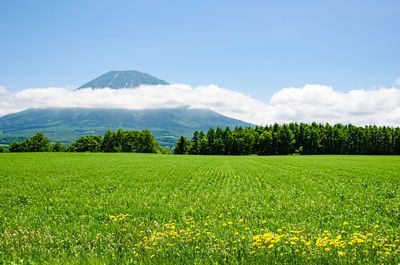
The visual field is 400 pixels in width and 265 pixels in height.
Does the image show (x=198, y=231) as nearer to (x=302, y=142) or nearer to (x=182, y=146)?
(x=182, y=146)

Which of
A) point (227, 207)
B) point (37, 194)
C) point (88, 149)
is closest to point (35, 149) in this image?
point (88, 149)

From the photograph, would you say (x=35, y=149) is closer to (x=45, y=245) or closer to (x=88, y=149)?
(x=88, y=149)

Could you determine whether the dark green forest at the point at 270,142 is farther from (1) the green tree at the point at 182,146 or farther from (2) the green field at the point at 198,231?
(2) the green field at the point at 198,231

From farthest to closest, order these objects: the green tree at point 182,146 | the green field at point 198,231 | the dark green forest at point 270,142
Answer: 1. the green tree at point 182,146
2. the dark green forest at point 270,142
3. the green field at point 198,231

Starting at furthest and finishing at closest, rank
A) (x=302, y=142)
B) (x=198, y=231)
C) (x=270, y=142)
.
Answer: (x=302, y=142) → (x=270, y=142) → (x=198, y=231)

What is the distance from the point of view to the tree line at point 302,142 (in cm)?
12650

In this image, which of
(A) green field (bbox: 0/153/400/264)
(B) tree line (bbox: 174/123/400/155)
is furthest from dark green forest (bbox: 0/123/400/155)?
(A) green field (bbox: 0/153/400/264)

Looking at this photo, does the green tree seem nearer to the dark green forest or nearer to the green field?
the dark green forest

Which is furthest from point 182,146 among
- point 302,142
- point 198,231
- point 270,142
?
point 198,231

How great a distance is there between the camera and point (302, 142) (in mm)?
130875

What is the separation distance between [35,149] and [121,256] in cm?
14731

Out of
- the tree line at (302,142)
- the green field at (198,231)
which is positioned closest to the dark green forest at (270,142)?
the tree line at (302,142)

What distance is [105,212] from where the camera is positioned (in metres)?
10.8

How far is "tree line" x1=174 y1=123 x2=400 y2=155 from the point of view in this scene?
126500 millimetres
